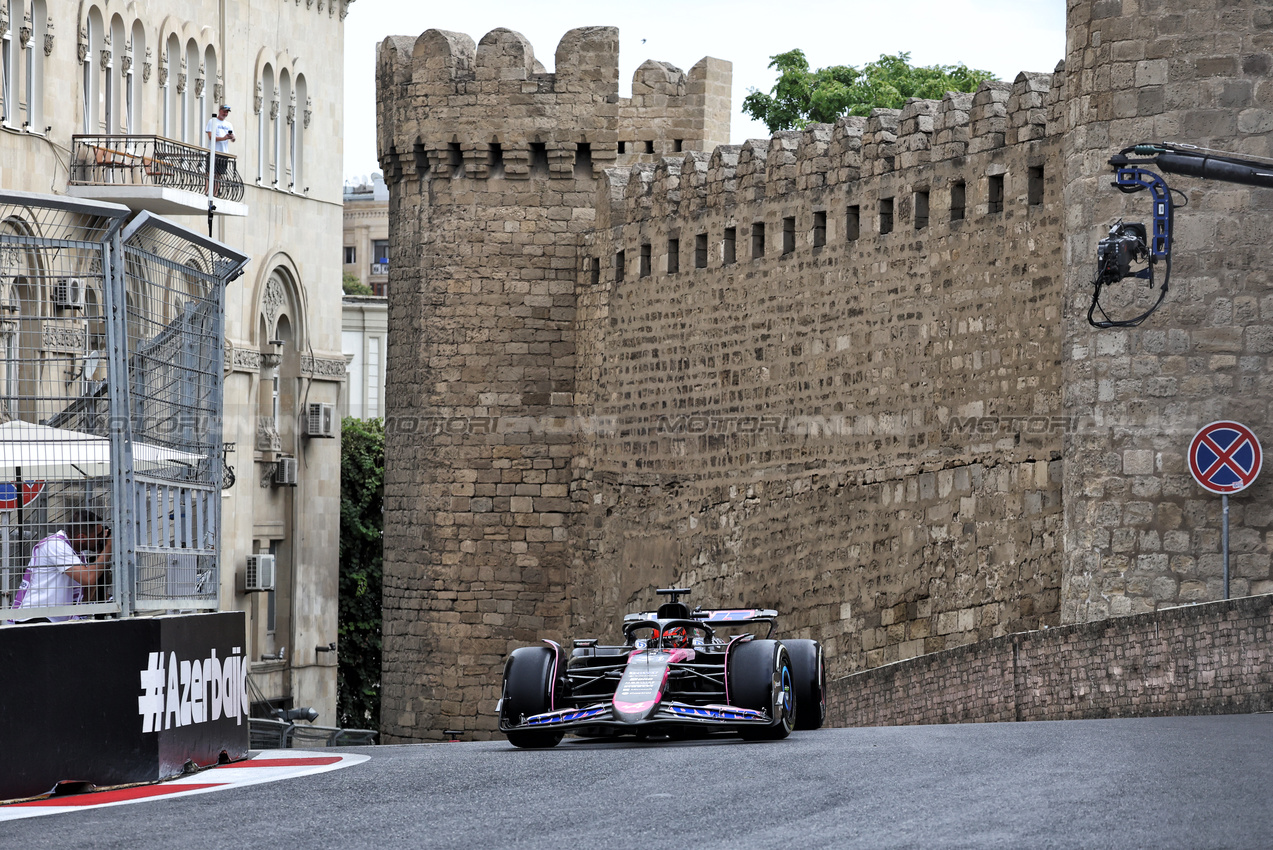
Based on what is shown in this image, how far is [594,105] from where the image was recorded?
2481 centimetres

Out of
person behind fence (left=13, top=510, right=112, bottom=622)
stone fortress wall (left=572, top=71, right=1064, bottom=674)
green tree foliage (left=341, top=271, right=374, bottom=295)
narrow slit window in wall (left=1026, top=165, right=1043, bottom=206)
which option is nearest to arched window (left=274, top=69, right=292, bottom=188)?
stone fortress wall (left=572, top=71, right=1064, bottom=674)

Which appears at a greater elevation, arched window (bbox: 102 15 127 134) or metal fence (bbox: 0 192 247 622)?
arched window (bbox: 102 15 127 134)

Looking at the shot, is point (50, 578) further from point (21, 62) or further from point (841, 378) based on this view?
point (21, 62)

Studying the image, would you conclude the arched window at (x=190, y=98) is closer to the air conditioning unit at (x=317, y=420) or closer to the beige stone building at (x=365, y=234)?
the air conditioning unit at (x=317, y=420)

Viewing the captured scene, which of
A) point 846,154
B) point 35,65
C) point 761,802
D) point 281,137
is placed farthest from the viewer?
point 281,137

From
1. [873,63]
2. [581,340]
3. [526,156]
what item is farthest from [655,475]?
[873,63]

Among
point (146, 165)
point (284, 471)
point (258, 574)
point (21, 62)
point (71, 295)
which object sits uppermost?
point (21, 62)

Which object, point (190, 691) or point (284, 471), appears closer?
point (190, 691)

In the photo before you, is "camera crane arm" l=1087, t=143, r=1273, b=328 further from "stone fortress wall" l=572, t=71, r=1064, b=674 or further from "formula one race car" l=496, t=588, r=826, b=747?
"formula one race car" l=496, t=588, r=826, b=747

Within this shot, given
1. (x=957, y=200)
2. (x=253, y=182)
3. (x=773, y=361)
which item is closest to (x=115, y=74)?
(x=253, y=182)

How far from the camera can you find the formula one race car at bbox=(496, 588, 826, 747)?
12.1 metres

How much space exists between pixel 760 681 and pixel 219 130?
17.5 metres

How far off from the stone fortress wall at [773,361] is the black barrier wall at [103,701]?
7.10 m

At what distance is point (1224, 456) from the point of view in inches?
590
